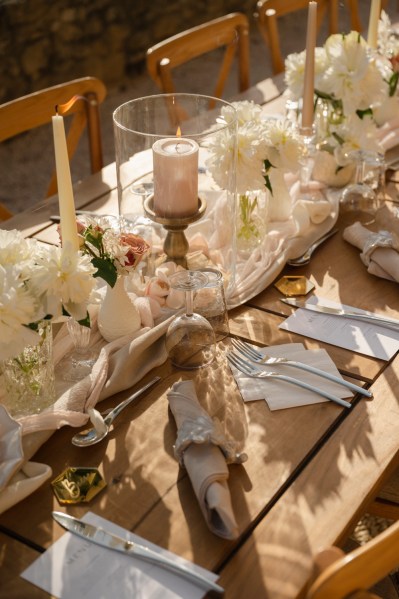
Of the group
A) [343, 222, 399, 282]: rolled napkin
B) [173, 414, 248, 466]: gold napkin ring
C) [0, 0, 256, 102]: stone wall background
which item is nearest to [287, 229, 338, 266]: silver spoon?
[343, 222, 399, 282]: rolled napkin

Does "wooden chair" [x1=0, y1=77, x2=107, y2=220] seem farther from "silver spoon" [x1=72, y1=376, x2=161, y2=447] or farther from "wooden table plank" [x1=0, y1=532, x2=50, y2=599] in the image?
"wooden table plank" [x1=0, y1=532, x2=50, y2=599]

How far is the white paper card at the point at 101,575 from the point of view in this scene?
3.23ft

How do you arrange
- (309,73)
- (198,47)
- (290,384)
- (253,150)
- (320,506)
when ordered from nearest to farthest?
1. (320,506)
2. (290,384)
3. (253,150)
4. (309,73)
5. (198,47)

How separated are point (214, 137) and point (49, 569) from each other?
0.83 metres

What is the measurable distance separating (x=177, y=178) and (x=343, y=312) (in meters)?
0.40

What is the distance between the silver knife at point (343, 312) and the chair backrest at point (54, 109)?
32.9 inches

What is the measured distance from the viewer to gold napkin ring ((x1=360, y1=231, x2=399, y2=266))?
65.8 inches

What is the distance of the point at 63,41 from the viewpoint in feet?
14.4

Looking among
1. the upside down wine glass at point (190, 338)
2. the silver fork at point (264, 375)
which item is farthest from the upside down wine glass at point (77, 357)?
the silver fork at point (264, 375)

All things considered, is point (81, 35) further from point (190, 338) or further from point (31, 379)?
point (31, 379)

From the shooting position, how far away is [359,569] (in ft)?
2.85

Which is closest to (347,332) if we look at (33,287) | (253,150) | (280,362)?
(280,362)

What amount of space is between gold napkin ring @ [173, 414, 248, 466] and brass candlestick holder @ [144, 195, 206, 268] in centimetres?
46

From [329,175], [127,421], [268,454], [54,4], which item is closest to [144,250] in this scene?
[127,421]
